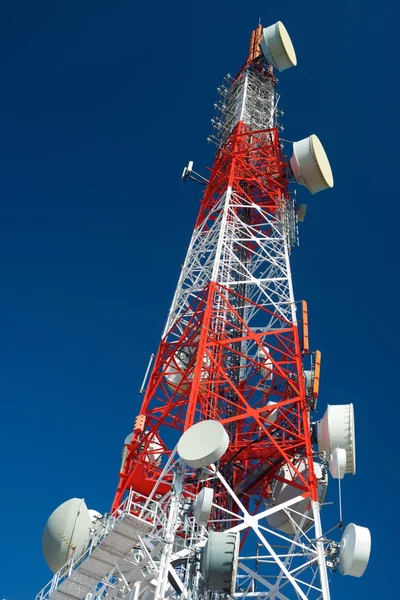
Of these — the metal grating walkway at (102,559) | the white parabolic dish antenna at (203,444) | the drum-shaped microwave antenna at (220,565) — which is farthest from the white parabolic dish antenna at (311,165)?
the drum-shaped microwave antenna at (220,565)

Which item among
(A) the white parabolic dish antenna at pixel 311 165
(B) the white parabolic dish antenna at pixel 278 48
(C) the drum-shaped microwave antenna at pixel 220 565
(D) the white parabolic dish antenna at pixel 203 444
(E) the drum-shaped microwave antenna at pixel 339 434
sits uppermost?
(B) the white parabolic dish antenna at pixel 278 48

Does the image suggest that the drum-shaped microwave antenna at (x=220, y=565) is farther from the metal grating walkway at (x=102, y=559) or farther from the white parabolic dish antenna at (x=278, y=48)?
the white parabolic dish antenna at (x=278, y=48)

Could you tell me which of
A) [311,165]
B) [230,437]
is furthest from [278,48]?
[230,437]

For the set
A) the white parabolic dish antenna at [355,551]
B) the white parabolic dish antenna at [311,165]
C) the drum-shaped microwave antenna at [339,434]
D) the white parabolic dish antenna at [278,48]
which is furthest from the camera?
the white parabolic dish antenna at [278,48]

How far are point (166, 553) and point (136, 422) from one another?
708 centimetres

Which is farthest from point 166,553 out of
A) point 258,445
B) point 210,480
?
point 258,445

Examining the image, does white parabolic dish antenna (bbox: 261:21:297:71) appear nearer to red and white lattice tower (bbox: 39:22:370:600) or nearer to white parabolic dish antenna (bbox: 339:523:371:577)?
red and white lattice tower (bbox: 39:22:370:600)

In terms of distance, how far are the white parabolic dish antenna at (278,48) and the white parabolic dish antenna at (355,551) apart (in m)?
28.1

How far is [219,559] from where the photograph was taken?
1619cm

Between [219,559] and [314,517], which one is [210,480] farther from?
[219,559]

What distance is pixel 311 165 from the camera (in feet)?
106

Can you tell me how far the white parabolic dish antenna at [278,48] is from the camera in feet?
124

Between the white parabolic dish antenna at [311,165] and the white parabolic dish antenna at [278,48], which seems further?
the white parabolic dish antenna at [278,48]

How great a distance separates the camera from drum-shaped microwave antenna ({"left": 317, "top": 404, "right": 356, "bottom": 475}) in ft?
72.4
